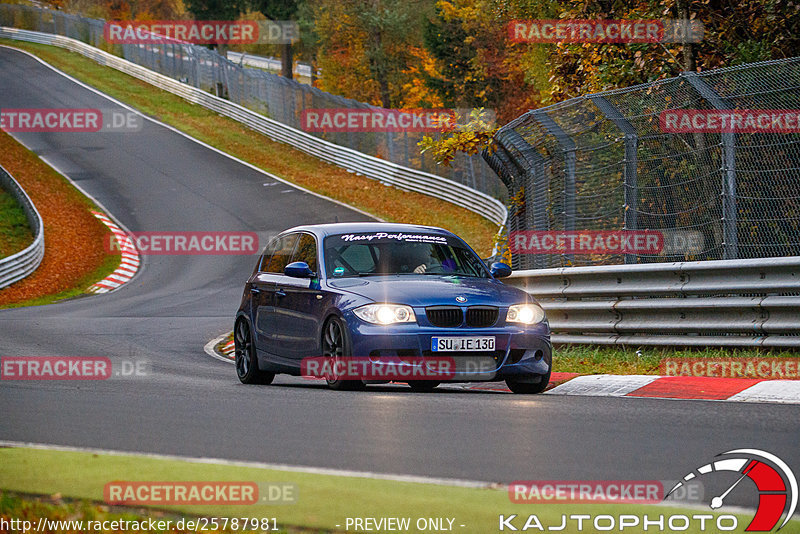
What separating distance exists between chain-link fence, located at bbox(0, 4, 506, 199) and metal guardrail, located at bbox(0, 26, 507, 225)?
0.41m

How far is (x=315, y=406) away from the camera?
8961 mm

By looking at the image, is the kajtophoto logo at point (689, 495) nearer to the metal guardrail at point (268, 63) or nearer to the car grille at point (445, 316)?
the car grille at point (445, 316)

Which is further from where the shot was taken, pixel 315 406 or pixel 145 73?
pixel 145 73

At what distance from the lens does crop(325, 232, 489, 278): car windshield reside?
10978mm

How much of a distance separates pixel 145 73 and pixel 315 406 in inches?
2356

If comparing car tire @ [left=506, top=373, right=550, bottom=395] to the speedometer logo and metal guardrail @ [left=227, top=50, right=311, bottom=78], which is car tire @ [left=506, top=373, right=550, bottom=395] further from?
metal guardrail @ [left=227, top=50, right=311, bottom=78]

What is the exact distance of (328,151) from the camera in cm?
4881

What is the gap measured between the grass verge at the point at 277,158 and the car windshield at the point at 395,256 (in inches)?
824

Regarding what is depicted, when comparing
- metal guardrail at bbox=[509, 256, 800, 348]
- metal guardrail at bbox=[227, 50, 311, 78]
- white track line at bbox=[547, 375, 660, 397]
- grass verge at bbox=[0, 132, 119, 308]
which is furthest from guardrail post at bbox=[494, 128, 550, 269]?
metal guardrail at bbox=[227, 50, 311, 78]

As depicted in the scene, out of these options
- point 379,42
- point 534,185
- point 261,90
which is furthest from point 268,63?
point 534,185

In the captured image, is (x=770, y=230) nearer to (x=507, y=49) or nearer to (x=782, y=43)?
(x=782, y=43)

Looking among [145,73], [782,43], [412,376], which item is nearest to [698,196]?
[412,376]

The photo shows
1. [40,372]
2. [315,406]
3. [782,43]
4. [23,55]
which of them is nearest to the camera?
[315,406]

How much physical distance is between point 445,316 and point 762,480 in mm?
4665
